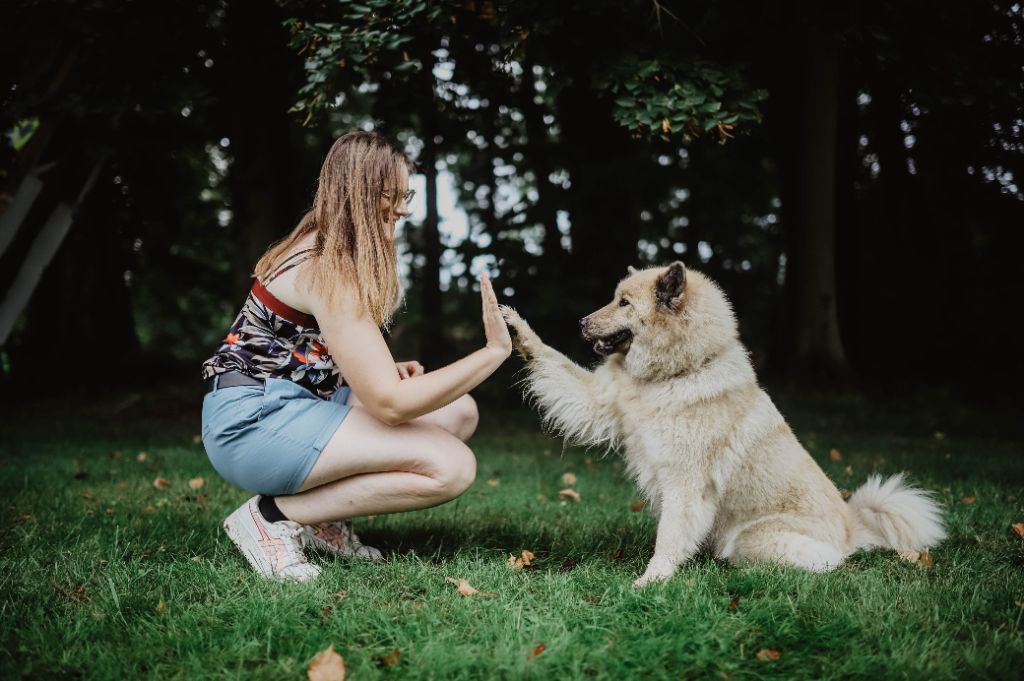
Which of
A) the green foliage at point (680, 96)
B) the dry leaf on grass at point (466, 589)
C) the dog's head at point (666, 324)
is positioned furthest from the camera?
the green foliage at point (680, 96)

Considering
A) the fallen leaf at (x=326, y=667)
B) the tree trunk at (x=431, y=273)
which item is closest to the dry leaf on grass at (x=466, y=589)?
the fallen leaf at (x=326, y=667)

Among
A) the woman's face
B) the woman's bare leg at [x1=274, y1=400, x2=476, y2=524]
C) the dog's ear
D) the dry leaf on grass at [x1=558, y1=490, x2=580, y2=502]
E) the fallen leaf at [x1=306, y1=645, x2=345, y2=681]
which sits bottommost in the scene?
the dry leaf on grass at [x1=558, y1=490, x2=580, y2=502]

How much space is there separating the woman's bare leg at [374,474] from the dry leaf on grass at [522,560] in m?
0.41

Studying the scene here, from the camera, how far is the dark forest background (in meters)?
5.27

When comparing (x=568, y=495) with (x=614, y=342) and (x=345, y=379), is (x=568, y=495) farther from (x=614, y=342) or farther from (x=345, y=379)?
(x=345, y=379)

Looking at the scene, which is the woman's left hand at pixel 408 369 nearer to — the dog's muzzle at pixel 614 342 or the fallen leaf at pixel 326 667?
the dog's muzzle at pixel 614 342

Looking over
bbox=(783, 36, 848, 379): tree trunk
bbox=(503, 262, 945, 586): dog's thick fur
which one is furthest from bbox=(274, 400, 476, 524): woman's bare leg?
bbox=(783, 36, 848, 379): tree trunk

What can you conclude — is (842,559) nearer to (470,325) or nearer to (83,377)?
(470,325)

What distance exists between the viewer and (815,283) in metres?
9.58

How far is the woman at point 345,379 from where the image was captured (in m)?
2.81

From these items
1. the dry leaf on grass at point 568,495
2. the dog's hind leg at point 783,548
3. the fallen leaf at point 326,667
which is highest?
the dog's hind leg at point 783,548

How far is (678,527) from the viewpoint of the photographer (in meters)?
3.04

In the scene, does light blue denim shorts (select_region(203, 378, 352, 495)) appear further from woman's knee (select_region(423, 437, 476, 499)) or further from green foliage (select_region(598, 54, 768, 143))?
green foliage (select_region(598, 54, 768, 143))

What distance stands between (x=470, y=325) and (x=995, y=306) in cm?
800
